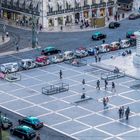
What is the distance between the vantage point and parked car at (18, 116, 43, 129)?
87681 millimetres

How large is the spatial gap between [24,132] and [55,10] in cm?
7277

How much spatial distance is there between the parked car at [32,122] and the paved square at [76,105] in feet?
6.91

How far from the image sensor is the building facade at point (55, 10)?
499 feet

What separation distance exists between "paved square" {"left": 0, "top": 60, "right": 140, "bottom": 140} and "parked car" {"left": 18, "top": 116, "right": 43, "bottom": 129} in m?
2.11

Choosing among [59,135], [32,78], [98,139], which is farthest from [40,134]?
[32,78]

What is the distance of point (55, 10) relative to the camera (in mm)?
153500

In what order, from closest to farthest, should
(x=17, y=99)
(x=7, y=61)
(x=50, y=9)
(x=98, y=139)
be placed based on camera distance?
1. (x=98, y=139)
2. (x=17, y=99)
3. (x=7, y=61)
4. (x=50, y=9)

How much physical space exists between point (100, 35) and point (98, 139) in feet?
194

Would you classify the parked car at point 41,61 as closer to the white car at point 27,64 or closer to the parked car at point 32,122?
the white car at point 27,64

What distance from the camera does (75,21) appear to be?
519ft

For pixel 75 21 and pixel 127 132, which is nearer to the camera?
pixel 127 132

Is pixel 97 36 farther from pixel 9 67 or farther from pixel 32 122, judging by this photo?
pixel 32 122

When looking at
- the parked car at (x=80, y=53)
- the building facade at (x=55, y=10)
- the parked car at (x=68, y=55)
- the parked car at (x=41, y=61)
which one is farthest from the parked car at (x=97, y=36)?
the parked car at (x=41, y=61)

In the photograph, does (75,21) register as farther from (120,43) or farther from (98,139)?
(98,139)
